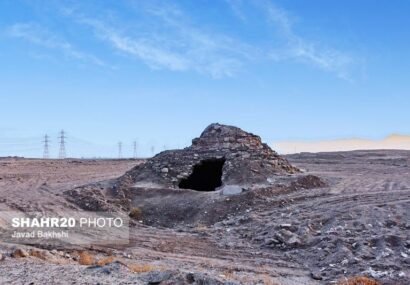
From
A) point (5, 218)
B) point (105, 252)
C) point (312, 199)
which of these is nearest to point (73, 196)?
point (5, 218)

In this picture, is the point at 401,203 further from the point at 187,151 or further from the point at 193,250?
the point at 187,151

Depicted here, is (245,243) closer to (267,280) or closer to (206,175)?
(267,280)

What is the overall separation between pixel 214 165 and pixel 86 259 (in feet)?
37.4

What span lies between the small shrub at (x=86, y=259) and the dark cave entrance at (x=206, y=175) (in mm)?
9946

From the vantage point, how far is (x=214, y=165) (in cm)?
2080

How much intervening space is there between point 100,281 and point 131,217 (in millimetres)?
8956

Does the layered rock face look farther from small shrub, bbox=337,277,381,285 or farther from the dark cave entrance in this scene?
small shrub, bbox=337,277,381,285

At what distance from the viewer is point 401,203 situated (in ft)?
47.2

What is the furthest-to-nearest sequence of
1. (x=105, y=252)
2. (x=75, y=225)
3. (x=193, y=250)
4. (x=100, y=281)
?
1. (x=75, y=225)
2. (x=193, y=250)
3. (x=105, y=252)
4. (x=100, y=281)
